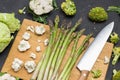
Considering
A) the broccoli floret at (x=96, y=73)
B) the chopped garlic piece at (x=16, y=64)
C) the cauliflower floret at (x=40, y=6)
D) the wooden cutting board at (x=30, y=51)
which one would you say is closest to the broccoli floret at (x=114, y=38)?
the wooden cutting board at (x=30, y=51)

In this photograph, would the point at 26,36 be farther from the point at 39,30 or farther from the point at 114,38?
the point at 114,38

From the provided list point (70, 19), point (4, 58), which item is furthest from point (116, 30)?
point (4, 58)

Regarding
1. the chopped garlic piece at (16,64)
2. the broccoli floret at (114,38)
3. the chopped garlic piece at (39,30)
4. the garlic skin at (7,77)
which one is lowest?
the garlic skin at (7,77)

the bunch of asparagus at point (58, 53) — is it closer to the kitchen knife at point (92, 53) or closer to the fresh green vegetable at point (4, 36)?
the kitchen knife at point (92, 53)

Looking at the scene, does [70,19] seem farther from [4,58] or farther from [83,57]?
[4,58]

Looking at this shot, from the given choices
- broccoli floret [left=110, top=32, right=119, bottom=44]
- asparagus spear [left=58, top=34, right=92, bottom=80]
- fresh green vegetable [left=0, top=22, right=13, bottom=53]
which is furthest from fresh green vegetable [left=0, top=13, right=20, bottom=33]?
broccoli floret [left=110, top=32, right=119, bottom=44]

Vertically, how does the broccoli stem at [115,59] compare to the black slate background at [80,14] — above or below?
below
